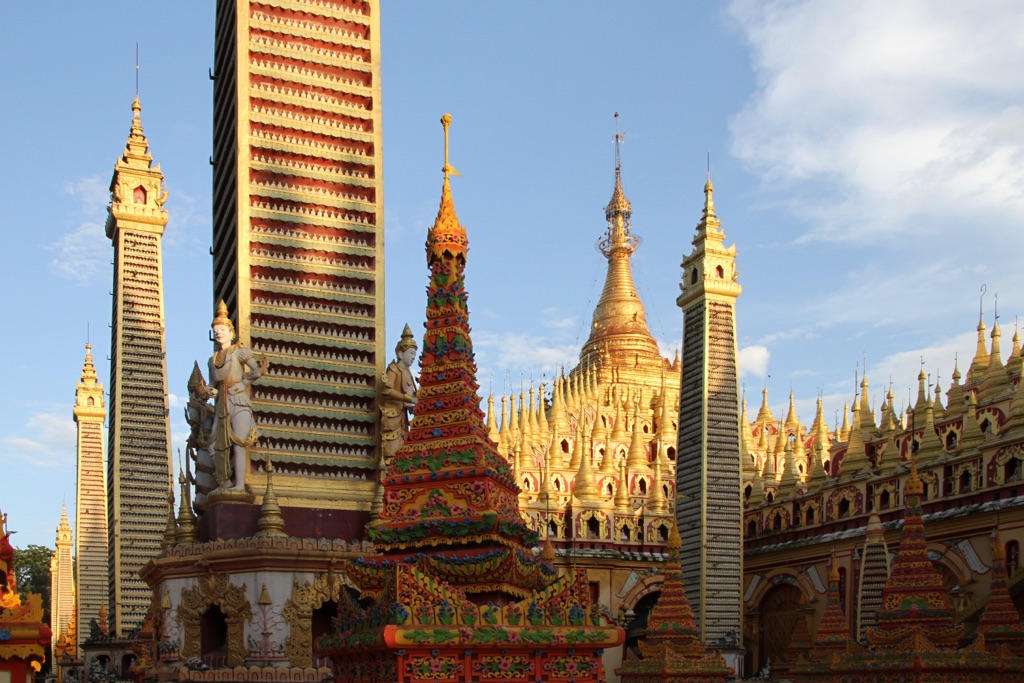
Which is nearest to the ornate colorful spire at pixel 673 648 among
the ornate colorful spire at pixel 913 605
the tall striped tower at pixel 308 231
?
the ornate colorful spire at pixel 913 605

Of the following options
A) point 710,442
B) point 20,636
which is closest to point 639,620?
point 710,442

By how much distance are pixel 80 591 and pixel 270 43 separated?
2541cm

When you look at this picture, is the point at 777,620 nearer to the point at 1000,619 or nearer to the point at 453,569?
the point at 1000,619

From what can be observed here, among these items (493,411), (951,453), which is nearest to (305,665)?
(951,453)

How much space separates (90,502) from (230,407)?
2637 centimetres

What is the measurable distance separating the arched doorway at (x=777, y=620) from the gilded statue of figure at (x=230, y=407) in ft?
82.2

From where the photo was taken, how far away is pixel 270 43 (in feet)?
87.8

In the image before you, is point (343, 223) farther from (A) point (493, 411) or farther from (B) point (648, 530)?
(A) point (493, 411)

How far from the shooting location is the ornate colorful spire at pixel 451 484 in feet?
38.6

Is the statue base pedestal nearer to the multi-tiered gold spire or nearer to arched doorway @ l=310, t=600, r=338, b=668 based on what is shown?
arched doorway @ l=310, t=600, r=338, b=668

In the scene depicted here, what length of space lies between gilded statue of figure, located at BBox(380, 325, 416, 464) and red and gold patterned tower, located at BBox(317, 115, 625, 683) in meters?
12.5

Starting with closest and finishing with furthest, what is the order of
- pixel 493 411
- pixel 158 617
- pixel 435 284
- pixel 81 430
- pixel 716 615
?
1. pixel 435 284
2. pixel 158 617
3. pixel 716 615
4. pixel 81 430
5. pixel 493 411

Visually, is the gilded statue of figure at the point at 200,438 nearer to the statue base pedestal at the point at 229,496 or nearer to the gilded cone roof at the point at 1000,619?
the statue base pedestal at the point at 229,496

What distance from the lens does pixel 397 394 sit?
1017 inches
